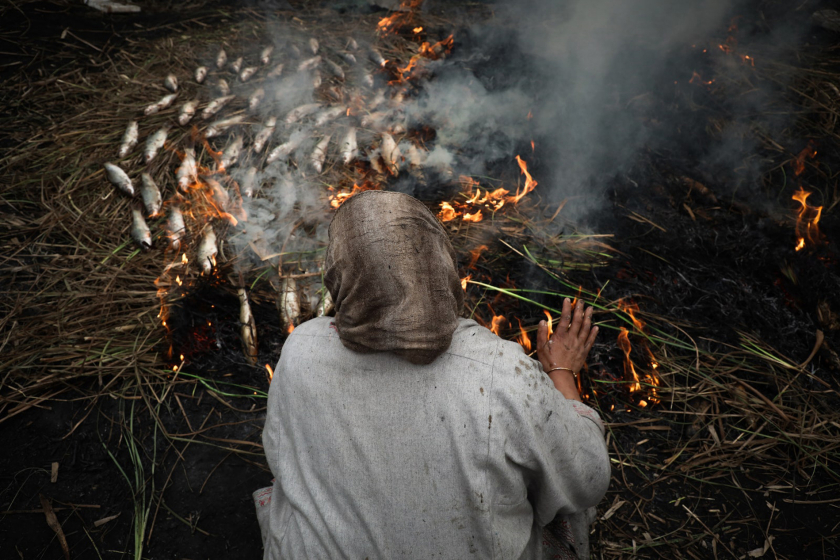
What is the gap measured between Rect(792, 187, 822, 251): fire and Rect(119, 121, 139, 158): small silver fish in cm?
532

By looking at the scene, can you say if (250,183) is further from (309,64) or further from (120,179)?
(309,64)

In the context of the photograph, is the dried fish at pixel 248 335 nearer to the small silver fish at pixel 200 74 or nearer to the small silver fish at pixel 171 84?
the small silver fish at pixel 171 84

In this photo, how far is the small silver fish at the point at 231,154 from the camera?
3.89 metres

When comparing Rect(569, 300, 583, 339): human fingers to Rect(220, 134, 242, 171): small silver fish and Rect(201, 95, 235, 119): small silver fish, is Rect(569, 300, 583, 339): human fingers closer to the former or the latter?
Rect(220, 134, 242, 171): small silver fish

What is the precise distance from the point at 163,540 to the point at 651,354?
288 cm

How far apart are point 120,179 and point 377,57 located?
2.91m

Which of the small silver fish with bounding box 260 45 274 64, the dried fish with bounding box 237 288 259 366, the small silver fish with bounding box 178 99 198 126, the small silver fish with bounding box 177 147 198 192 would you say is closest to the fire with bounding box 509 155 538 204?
the dried fish with bounding box 237 288 259 366

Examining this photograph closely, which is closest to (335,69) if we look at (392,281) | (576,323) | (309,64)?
(309,64)

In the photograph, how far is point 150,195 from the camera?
3660 mm

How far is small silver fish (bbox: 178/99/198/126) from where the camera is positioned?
4.23m

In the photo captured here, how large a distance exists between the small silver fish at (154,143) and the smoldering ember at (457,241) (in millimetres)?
20

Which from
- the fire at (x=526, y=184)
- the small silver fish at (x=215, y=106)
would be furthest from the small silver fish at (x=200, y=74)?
the fire at (x=526, y=184)

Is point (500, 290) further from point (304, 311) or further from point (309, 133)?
point (309, 133)

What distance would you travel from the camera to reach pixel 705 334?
9.00 ft
